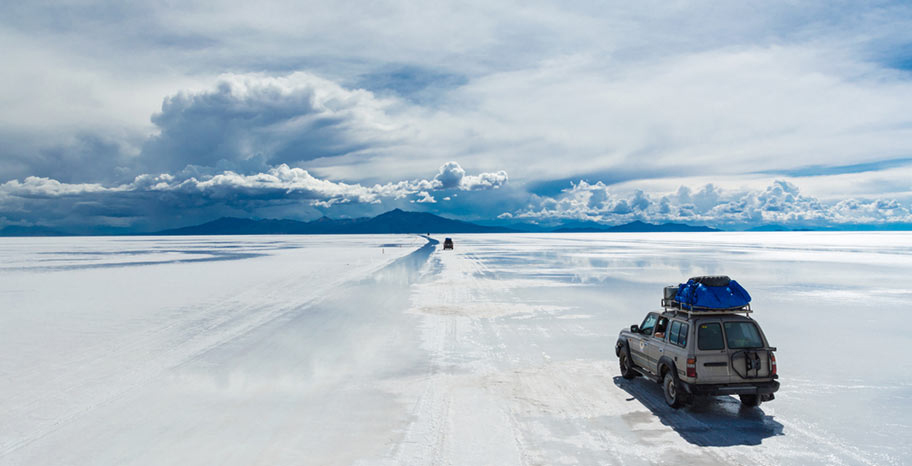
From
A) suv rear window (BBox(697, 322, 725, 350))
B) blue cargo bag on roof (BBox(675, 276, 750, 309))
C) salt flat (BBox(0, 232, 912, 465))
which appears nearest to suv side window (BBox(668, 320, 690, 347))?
suv rear window (BBox(697, 322, 725, 350))

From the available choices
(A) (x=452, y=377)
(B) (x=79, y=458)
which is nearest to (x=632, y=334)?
(A) (x=452, y=377)

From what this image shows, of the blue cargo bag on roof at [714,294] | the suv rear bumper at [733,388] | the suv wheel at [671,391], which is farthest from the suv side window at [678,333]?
the suv rear bumper at [733,388]

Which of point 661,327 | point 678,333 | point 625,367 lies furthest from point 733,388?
point 625,367

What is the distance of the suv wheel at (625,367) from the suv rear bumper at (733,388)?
7.79 ft

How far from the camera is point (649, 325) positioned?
473 inches

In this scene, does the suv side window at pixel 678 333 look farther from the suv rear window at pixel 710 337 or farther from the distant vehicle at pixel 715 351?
the suv rear window at pixel 710 337

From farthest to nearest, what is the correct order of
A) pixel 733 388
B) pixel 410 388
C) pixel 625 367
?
pixel 625 367 → pixel 410 388 → pixel 733 388

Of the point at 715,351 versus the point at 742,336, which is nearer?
the point at 715,351

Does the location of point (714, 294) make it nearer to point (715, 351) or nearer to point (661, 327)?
point (715, 351)

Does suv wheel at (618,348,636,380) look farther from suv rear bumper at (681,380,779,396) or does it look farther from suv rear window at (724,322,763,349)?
suv rear window at (724,322,763,349)

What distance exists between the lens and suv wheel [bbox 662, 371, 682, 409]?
10.0 meters

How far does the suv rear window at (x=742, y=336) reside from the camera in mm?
9914

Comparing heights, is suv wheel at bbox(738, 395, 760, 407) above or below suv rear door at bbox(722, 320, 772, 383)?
below

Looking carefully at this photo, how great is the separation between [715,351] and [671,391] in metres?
1.08
